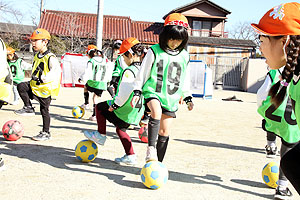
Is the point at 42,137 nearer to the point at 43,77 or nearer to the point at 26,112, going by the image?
the point at 43,77

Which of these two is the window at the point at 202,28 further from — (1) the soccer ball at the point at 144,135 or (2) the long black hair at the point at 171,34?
(2) the long black hair at the point at 171,34

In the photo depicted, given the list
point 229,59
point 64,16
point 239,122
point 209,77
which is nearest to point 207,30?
point 229,59

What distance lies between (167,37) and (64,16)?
3340cm

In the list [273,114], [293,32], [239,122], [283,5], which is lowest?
[239,122]

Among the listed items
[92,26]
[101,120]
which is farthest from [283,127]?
[92,26]

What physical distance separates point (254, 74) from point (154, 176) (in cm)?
2278

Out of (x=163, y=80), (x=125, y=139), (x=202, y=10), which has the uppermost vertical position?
(x=202, y=10)

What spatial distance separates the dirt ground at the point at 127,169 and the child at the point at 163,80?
1.82 ft

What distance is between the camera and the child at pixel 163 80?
165 inches

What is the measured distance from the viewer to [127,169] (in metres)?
4.63

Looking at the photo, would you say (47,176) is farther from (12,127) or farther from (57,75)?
(57,75)

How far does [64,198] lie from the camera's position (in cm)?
347

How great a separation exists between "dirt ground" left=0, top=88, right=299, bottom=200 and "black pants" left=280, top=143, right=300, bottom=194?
161 cm

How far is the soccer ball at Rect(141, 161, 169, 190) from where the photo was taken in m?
3.80
